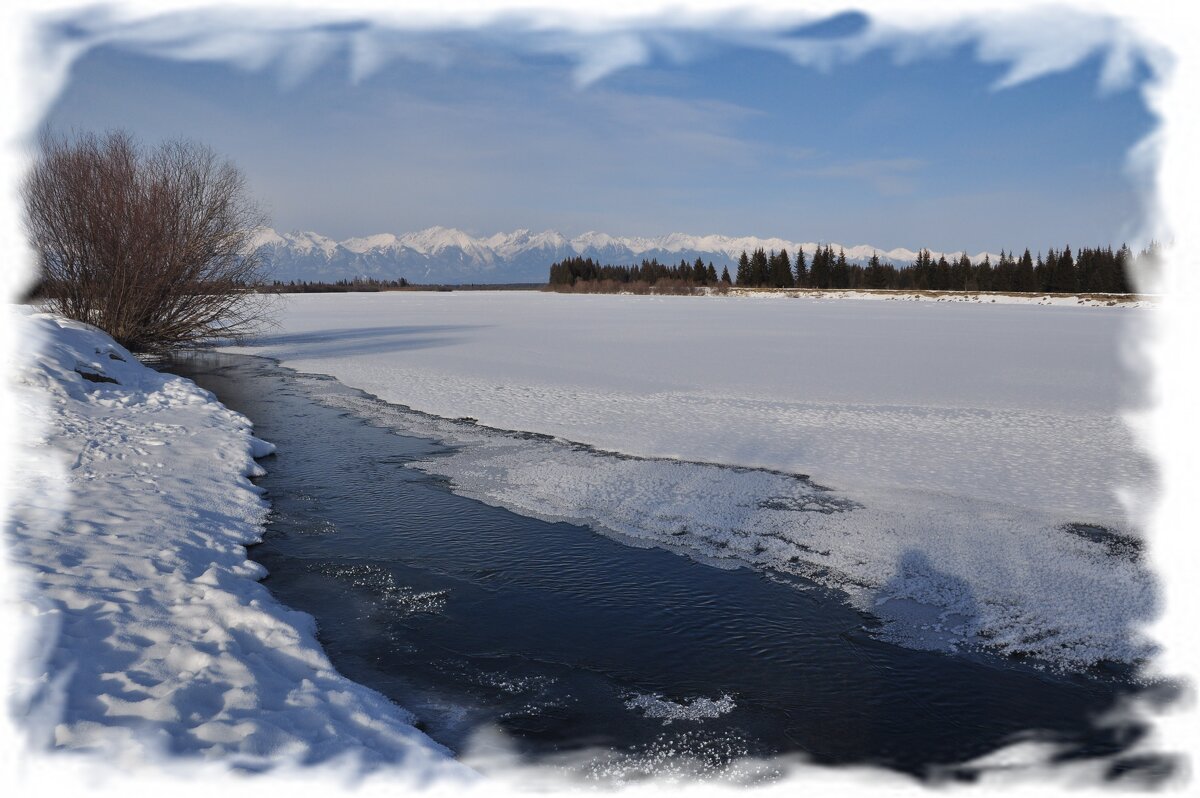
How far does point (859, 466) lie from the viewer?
36.0 feet

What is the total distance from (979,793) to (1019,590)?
316 centimetres

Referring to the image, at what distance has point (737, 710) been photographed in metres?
5.13

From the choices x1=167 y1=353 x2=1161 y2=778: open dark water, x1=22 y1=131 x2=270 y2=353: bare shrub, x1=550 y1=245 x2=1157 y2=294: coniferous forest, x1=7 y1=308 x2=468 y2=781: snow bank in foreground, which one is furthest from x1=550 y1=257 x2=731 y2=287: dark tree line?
x1=167 y1=353 x2=1161 y2=778: open dark water

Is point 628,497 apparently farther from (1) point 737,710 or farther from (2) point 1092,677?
(2) point 1092,677

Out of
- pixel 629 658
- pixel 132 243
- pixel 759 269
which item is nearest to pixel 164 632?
pixel 629 658

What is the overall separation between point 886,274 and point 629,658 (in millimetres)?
123323

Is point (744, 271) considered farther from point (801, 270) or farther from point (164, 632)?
point (164, 632)

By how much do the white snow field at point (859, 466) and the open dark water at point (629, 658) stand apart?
58cm

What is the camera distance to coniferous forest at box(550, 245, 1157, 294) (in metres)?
90.1

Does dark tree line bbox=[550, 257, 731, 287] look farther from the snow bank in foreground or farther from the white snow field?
the snow bank in foreground

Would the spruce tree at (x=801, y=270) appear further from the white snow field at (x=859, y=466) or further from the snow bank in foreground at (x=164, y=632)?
the snow bank in foreground at (x=164, y=632)

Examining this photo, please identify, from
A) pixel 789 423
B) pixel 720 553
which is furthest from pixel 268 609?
pixel 789 423

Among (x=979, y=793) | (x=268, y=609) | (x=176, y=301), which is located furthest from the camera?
(x=176, y=301)

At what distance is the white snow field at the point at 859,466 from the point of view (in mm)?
6922
